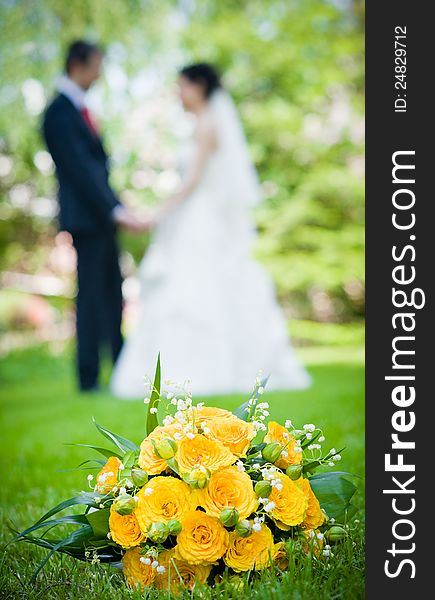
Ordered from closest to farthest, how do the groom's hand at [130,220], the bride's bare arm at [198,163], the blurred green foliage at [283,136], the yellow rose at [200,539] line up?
the yellow rose at [200,539]
the groom's hand at [130,220]
the bride's bare arm at [198,163]
the blurred green foliage at [283,136]

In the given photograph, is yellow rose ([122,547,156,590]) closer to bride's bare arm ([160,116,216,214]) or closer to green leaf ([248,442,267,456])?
green leaf ([248,442,267,456])

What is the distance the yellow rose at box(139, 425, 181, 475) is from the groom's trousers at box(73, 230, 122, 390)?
1.94m

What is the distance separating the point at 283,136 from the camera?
5230 millimetres

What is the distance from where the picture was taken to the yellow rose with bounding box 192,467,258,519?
0.80m

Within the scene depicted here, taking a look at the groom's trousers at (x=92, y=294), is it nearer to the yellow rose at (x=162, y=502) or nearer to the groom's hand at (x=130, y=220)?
the groom's hand at (x=130, y=220)

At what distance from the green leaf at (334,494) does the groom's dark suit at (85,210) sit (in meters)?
1.96

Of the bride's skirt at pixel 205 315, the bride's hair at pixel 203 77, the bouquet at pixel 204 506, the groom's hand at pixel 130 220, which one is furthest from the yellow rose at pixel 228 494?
the bride's hair at pixel 203 77

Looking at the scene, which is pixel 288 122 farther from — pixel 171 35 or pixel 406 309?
pixel 406 309

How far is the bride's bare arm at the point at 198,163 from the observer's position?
9.28ft

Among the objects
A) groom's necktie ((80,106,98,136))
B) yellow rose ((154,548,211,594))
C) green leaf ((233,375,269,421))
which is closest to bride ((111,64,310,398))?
groom's necktie ((80,106,98,136))

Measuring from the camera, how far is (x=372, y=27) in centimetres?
85

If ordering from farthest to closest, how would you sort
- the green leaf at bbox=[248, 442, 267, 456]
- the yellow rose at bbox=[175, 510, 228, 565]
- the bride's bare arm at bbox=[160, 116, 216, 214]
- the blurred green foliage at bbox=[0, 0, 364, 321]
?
the blurred green foliage at bbox=[0, 0, 364, 321] → the bride's bare arm at bbox=[160, 116, 216, 214] → the green leaf at bbox=[248, 442, 267, 456] → the yellow rose at bbox=[175, 510, 228, 565]

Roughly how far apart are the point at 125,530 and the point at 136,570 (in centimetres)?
5

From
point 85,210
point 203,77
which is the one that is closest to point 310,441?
point 85,210
